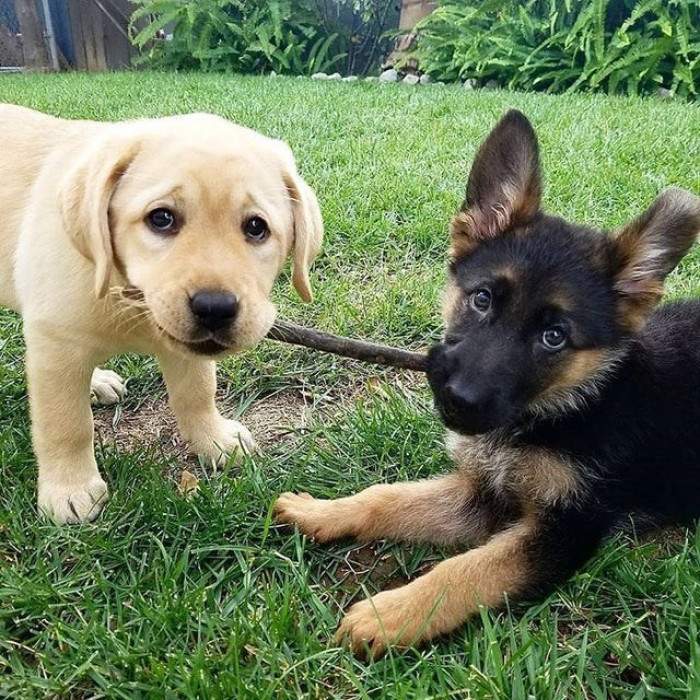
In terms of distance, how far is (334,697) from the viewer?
74.0 inches

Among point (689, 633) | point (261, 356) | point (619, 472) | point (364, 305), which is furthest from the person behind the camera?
point (364, 305)

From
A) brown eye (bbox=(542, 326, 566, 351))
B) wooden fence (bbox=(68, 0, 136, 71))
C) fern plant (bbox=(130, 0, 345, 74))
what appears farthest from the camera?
wooden fence (bbox=(68, 0, 136, 71))

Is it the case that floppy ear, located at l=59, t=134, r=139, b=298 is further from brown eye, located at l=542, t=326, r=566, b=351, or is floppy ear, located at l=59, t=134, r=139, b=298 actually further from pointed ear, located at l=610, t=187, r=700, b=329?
pointed ear, located at l=610, t=187, r=700, b=329

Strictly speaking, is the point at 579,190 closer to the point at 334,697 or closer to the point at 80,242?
the point at 80,242

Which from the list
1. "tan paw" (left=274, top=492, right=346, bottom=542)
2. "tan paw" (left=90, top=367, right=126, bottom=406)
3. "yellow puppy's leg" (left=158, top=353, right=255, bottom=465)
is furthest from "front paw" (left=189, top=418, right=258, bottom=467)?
"tan paw" (left=90, top=367, right=126, bottom=406)

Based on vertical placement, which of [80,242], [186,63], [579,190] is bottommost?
Result: [186,63]

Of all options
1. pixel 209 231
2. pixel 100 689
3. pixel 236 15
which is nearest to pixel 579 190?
pixel 209 231

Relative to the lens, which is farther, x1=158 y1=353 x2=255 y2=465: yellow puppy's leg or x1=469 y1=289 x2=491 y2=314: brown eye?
x1=158 y1=353 x2=255 y2=465: yellow puppy's leg

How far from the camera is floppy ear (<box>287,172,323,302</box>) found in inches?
99.5

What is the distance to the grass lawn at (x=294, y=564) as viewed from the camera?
74.7 inches

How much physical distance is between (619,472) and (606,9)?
1165 cm

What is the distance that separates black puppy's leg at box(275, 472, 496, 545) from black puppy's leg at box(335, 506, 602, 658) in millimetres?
186

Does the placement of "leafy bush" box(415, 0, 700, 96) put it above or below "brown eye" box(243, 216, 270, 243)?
below

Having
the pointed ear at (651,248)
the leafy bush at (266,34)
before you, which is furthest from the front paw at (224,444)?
the leafy bush at (266,34)
